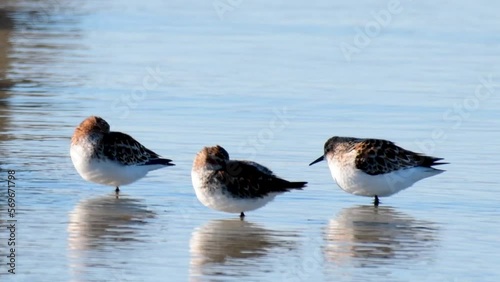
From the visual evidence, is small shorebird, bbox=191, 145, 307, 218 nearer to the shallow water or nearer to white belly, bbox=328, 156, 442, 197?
the shallow water

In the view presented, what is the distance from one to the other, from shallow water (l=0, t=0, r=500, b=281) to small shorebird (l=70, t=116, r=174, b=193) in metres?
0.26

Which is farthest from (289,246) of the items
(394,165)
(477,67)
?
(477,67)

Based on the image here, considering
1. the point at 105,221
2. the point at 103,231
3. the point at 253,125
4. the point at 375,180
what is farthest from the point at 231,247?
the point at 253,125

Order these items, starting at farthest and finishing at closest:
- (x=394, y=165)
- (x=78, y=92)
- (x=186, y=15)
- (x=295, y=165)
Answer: (x=186, y=15), (x=78, y=92), (x=295, y=165), (x=394, y=165)

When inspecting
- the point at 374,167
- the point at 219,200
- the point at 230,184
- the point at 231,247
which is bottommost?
the point at 231,247

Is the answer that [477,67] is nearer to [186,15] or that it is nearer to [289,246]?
[186,15]

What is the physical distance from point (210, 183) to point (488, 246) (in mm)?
2739

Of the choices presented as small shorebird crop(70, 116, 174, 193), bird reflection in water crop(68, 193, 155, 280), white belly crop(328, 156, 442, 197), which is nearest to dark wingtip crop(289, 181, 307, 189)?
white belly crop(328, 156, 442, 197)

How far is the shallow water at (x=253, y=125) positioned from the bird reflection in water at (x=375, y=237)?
3 cm

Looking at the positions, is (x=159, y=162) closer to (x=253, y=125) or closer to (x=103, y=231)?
(x=103, y=231)

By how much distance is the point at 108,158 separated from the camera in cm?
1390

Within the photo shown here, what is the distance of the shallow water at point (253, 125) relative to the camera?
36.9 ft

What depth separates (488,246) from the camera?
38.7 feet

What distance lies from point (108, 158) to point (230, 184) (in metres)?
1.83
